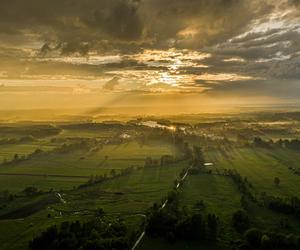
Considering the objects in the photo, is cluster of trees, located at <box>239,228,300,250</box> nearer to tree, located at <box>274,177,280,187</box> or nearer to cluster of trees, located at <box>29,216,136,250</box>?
cluster of trees, located at <box>29,216,136,250</box>

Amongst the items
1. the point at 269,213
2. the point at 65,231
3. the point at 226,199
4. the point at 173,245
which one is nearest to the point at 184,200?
the point at 226,199

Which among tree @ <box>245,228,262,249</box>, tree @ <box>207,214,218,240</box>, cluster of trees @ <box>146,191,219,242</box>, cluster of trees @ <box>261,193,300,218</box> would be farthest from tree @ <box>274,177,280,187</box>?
tree @ <box>245,228,262,249</box>

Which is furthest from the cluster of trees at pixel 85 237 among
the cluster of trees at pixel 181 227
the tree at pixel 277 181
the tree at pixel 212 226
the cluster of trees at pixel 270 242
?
the tree at pixel 277 181

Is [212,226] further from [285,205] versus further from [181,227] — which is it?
[285,205]

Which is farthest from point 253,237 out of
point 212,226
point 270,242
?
point 212,226

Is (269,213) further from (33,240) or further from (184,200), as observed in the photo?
(33,240)

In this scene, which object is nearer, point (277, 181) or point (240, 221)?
point (240, 221)
